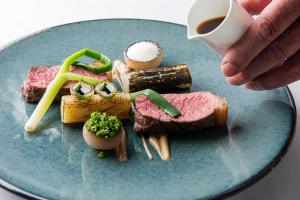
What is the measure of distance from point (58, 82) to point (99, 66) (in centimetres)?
21

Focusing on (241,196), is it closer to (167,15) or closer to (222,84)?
(222,84)

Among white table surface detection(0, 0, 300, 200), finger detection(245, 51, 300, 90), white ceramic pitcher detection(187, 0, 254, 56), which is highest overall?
white ceramic pitcher detection(187, 0, 254, 56)

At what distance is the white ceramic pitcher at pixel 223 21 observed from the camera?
1834mm

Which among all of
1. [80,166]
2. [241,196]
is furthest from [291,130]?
[80,166]

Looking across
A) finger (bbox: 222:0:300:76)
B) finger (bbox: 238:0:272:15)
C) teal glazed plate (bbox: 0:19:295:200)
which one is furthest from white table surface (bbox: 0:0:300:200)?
finger (bbox: 222:0:300:76)

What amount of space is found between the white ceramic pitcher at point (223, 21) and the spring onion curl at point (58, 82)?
52cm

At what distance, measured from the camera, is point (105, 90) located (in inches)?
87.4

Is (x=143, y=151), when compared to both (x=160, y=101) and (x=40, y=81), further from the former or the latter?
(x=40, y=81)

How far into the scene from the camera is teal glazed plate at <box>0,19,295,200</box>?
182 cm

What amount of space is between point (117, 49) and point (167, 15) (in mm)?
623

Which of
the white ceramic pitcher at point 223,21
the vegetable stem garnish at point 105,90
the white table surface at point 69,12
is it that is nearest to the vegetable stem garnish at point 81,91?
the vegetable stem garnish at point 105,90

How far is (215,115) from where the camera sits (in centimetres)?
213

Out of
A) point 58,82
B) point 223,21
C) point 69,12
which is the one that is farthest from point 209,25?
point 69,12

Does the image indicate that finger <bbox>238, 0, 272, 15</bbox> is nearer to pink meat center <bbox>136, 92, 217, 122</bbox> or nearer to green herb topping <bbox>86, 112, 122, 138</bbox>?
pink meat center <bbox>136, 92, 217, 122</bbox>
